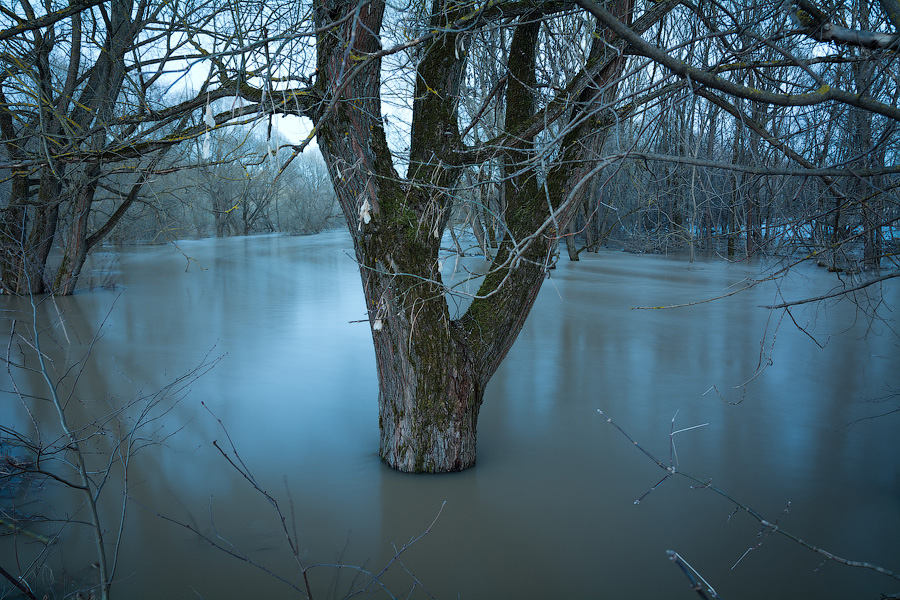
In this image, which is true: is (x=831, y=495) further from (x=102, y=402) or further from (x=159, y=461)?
(x=102, y=402)

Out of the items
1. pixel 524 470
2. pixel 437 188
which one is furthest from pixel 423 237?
pixel 524 470

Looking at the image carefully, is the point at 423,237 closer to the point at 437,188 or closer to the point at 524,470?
the point at 437,188

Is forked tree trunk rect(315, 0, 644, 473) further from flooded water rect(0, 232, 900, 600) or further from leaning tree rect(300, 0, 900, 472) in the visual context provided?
flooded water rect(0, 232, 900, 600)

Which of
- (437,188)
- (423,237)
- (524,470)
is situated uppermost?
(437,188)

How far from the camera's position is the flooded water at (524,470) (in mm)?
3371

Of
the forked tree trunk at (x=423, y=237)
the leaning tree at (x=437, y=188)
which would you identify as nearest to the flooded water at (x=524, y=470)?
the forked tree trunk at (x=423, y=237)

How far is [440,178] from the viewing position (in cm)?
381

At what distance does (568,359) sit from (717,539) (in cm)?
438

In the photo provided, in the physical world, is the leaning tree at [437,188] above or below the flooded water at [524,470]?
above

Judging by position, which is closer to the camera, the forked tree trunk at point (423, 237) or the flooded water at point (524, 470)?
the flooded water at point (524, 470)

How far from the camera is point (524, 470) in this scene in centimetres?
449

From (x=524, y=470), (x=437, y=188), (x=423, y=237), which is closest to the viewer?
(x=437, y=188)

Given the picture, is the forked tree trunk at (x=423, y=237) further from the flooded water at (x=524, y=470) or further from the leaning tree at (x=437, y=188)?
the flooded water at (x=524, y=470)

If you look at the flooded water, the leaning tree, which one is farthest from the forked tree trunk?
the flooded water
